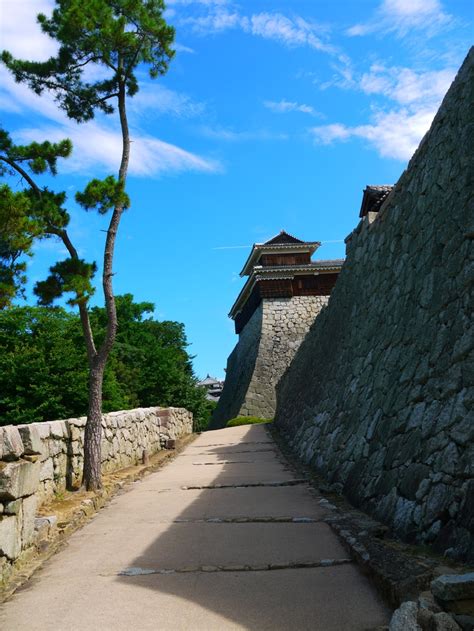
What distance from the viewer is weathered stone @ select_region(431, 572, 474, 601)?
250cm

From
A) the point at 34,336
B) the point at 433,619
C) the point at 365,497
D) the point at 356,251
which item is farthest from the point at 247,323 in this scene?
the point at 433,619

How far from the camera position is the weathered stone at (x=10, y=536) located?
4.06 m

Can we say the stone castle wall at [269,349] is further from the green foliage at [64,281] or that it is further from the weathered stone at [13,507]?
the weathered stone at [13,507]

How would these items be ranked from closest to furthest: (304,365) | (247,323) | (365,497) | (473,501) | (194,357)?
(473,501), (365,497), (304,365), (247,323), (194,357)

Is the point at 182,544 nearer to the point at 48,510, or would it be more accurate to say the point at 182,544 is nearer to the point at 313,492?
the point at 48,510

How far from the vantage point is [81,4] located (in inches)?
346

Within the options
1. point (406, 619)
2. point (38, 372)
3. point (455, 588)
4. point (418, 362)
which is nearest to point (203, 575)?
point (406, 619)

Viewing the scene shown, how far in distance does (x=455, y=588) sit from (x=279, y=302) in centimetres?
2921

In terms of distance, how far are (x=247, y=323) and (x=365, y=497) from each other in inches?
1232

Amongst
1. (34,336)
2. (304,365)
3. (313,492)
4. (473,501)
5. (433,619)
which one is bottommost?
(313,492)

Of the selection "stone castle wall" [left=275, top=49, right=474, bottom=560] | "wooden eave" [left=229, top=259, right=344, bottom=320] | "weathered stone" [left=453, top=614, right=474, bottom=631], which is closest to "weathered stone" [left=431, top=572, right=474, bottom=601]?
"weathered stone" [left=453, top=614, right=474, bottom=631]

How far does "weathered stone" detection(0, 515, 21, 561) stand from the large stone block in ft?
0.59

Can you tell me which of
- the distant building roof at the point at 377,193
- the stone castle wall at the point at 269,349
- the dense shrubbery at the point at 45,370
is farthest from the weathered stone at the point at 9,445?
the stone castle wall at the point at 269,349

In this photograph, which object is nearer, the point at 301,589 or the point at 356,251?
the point at 301,589
